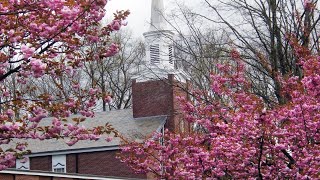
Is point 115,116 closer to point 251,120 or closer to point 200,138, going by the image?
point 200,138

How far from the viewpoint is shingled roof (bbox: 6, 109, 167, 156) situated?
29016 mm

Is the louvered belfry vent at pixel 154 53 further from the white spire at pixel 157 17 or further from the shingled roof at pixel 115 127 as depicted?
the shingled roof at pixel 115 127

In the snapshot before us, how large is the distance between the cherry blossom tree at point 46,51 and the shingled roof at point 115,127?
18.1 meters

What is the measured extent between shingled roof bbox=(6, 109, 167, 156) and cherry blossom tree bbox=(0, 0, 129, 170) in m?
18.1

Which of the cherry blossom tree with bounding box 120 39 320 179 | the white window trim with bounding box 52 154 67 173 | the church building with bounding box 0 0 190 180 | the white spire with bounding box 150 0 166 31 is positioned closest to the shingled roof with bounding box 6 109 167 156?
the church building with bounding box 0 0 190 180

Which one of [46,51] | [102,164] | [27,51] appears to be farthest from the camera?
[102,164]

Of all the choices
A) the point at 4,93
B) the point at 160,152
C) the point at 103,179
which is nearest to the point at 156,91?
the point at 103,179

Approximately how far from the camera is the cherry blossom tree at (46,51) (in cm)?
843

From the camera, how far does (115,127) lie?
3062cm

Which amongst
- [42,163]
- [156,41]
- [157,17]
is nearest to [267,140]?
[42,163]

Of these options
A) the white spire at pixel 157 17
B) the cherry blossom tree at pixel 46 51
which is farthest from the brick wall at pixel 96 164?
the cherry blossom tree at pixel 46 51

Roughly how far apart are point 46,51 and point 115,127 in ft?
70.3

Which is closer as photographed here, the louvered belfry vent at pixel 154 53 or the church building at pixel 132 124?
the church building at pixel 132 124

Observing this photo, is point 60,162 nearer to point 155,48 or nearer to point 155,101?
→ point 155,101
